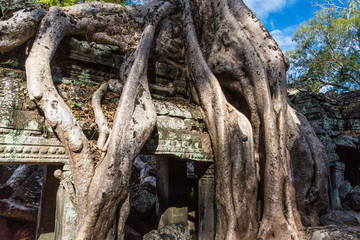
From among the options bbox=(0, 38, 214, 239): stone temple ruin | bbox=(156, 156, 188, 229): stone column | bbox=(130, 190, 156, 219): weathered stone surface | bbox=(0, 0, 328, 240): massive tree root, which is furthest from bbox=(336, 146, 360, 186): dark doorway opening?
bbox=(130, 190, 156, 219): weathered stone surface

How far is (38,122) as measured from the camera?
239 cm

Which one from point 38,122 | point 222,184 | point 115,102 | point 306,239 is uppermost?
point 115,102

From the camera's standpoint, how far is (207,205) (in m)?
3.60

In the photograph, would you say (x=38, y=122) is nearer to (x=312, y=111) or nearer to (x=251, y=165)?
(x=251, y=165)

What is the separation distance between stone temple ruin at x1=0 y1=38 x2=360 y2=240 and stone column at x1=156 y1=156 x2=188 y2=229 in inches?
0.6

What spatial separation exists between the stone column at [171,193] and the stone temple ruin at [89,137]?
0.6 inches

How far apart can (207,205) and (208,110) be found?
1.30 m

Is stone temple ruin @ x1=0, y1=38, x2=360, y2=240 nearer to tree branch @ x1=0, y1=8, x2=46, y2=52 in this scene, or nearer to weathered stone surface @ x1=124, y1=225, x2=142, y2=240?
weathered stone surface @ x1=124, y1=225, x2=142, y2=240

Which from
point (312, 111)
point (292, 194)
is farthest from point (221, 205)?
point (312, 111)

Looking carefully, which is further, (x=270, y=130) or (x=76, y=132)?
(x=270, y=130)

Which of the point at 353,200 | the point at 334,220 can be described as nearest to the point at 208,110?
the point at 334,220

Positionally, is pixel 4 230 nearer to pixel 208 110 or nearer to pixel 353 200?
pixel 208 110

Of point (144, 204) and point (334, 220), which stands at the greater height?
point (144, 204)

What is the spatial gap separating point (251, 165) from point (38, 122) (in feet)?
8.62
